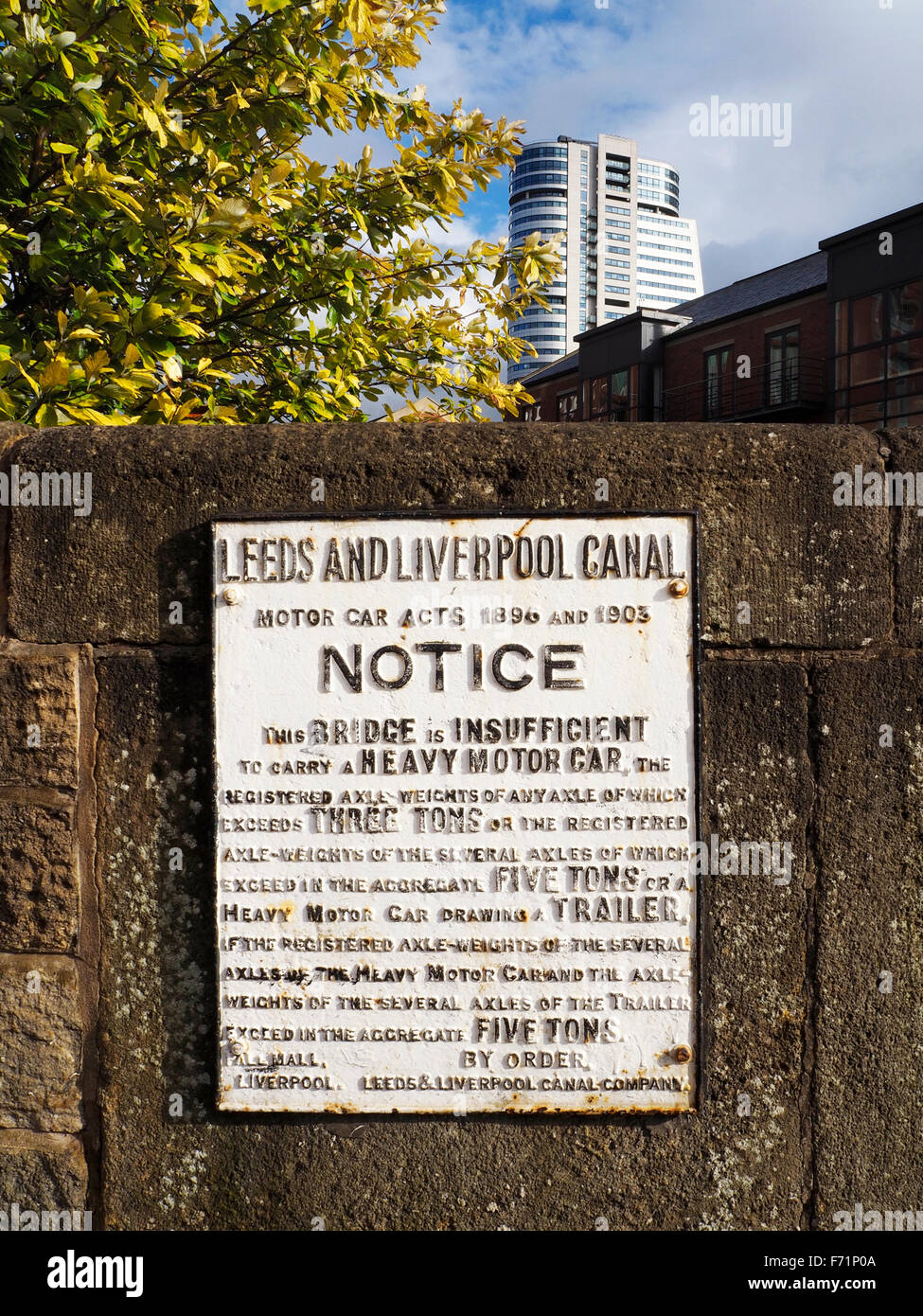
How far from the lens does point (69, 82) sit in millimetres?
2939

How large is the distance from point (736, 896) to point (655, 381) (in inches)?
987

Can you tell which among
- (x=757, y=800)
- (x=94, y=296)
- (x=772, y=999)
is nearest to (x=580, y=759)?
(x=757, y=800)

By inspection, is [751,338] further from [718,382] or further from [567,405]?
[567,405]

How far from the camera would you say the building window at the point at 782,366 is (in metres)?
21.3

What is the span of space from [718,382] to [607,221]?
45.2 meters

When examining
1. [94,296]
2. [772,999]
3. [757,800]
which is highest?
[94,296]

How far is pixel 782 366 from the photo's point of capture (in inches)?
845

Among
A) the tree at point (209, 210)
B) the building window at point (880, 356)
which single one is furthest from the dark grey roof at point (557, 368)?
the tree at point (209, 210)

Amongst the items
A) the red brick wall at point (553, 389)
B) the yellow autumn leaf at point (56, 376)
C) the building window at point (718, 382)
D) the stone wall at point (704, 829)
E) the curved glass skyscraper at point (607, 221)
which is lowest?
the stone wall at point (704, 829)

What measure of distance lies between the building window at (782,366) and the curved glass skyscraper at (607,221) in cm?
3819

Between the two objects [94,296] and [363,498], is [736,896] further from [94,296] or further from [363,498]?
[94,296]

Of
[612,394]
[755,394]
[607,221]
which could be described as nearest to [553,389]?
[612,394]

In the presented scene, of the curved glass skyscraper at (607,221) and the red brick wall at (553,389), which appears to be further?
the curved glass skyscraper at (607,221)

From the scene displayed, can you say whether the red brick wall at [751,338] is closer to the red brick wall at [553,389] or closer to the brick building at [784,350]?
the brick building at [784,350]
